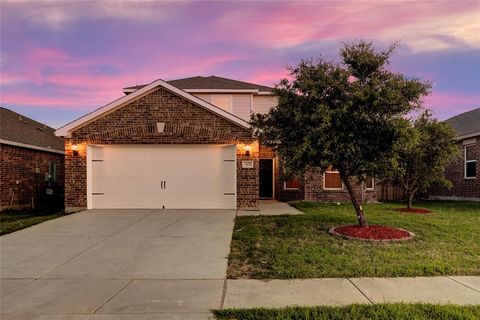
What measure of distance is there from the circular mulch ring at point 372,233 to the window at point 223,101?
12274mm

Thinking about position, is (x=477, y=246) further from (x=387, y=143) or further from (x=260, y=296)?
(x=260, y=296)

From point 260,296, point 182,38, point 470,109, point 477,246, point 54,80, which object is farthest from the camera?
point 470,109

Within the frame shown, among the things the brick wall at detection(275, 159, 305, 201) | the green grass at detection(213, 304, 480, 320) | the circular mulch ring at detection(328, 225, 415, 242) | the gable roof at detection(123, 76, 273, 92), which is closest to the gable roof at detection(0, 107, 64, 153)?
the gable roof at detection(123, 76, 273, 92)

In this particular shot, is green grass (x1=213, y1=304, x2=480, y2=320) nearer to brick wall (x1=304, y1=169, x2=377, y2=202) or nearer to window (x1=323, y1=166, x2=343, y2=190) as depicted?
brick wall (x1=304, y1=169, x2=377, y2=202)

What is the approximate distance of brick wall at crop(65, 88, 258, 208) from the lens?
1410 cm

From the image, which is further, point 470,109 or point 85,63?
point 470,109

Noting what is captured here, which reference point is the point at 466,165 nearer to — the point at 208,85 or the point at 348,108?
the point at 348,108

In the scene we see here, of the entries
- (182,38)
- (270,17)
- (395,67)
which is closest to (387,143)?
(395,67)

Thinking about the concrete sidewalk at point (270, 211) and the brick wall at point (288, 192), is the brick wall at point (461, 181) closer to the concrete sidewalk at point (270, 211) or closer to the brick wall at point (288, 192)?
the brick wall at point (288, 192)

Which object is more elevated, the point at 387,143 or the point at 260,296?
the point at 387,143

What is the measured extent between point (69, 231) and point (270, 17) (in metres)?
8.33

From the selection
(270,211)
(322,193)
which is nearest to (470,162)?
(322,193)

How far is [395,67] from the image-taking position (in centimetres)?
897

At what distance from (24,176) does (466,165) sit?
20429 millimetres
